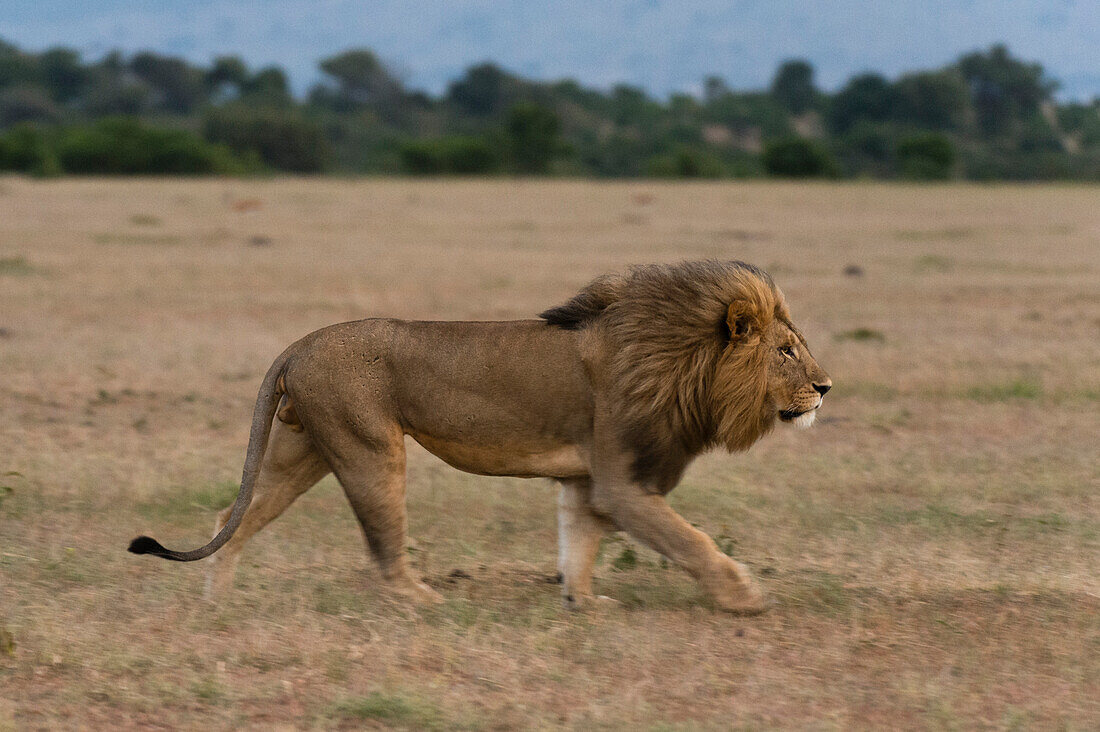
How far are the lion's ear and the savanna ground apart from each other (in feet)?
3.04

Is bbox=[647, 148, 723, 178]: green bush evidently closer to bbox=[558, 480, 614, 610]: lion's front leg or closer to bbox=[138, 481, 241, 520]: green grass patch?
bbox=[138, 481, 241, 520]: green grass patch

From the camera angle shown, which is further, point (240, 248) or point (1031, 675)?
point (240, 248)

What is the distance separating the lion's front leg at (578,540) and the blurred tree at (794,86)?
91245mm

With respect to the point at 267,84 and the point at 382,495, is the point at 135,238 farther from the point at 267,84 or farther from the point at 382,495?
the point at 267,84

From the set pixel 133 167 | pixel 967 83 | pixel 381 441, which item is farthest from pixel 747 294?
pixel 967 83

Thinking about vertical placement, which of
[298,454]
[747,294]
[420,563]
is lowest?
[420,563]

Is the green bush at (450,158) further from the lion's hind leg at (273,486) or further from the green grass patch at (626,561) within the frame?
the lion's hind leg at (273,486)

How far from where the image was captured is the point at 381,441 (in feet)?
16.0

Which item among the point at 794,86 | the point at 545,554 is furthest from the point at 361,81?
the point at 545,554

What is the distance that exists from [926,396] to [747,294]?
15.3ft

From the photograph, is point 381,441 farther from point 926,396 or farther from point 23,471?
point 926,396

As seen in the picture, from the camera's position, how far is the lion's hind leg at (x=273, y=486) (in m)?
5.17

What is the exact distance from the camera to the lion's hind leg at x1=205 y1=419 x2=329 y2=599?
203 inches

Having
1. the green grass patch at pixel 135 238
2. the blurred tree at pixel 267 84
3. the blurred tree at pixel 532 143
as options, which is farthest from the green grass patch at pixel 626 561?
the blurred tree at pixel 267 84
